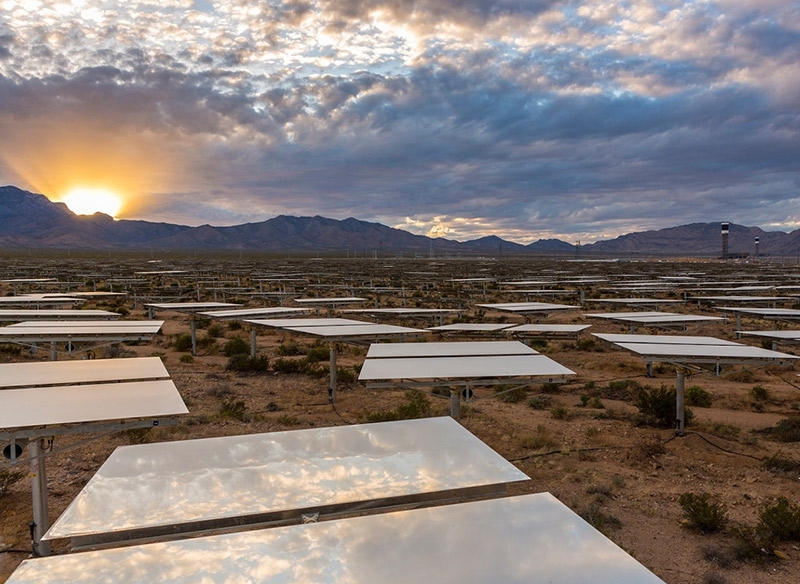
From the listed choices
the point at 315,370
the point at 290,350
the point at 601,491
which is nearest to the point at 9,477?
the point at 315,370

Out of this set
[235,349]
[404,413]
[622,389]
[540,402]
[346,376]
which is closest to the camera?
[404,413]

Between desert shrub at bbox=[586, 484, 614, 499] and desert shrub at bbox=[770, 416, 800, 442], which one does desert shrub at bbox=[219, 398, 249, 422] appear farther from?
desert shrub at bbox=[770, 416, 800, 442]

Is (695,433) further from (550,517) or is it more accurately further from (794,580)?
(550,517)

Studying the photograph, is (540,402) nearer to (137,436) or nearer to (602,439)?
(602,439)

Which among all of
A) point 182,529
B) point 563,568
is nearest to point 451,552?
point 563,568

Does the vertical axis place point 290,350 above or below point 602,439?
above
